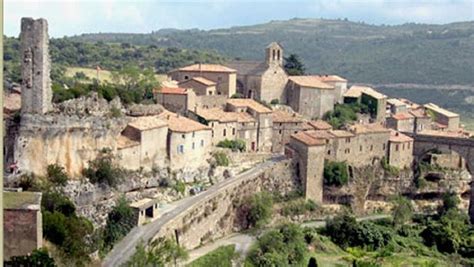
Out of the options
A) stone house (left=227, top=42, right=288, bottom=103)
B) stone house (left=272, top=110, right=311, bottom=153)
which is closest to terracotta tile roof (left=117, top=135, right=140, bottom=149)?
stone house (left=272, top=110, right=311, bottom=153)

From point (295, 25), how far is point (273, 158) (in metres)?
154

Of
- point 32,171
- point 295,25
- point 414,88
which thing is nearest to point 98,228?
point 32,171

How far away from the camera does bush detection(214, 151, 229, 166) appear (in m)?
37.2

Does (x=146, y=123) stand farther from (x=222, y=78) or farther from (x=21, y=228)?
(x=222, y=78)

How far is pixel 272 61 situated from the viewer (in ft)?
165

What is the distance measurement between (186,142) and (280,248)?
7.02 m

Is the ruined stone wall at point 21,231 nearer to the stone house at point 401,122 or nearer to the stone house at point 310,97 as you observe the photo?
the stone house at point 310,97

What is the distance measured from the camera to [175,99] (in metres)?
40.8

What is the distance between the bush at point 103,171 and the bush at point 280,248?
713cm

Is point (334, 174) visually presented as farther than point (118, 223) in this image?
Yes

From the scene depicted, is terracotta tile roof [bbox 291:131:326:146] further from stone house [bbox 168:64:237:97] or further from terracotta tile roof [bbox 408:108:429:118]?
terracotta tile roof [bbox 408:108:429:118]

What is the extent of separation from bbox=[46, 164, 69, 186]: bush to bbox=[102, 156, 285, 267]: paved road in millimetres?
3101

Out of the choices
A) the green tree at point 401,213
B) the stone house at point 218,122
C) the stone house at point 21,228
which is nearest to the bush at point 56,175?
the stone house at point 21,228

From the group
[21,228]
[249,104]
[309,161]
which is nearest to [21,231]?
[21,228]
